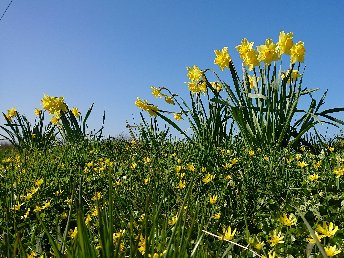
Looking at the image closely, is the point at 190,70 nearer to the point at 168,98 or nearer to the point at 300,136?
the point at 168,98

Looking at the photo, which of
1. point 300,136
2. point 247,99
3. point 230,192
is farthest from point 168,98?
point 230,192

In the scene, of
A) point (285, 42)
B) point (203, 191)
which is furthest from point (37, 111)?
point (203, 191)

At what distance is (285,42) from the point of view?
441 cm

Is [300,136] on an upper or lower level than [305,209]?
upper

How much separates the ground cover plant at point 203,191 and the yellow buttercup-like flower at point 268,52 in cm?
1

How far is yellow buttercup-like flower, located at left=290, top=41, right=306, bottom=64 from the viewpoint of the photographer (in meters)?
4.45

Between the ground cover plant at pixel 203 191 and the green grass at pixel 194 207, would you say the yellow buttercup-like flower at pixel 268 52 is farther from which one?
the green grass at pixel 194 207

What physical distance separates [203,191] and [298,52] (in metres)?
2.48

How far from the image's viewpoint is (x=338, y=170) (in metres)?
2.46

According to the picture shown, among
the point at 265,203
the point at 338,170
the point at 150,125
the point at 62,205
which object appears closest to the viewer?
the point at 265,203

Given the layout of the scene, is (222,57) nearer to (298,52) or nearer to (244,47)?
(244,47)

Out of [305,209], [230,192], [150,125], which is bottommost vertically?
[305,209]

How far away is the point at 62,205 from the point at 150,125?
2767 mm

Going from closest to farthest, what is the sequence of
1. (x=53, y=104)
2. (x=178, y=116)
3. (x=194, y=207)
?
(x=194, y=207) → (x=178, y=116) → (x=53, y=104)
